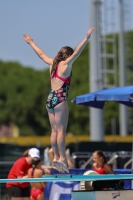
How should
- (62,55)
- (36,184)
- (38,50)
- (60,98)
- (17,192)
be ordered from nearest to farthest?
(60,98) < (62,55) < (38,50) < (36,184) < (17,192)

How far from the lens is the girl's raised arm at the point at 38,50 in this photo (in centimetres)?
1071

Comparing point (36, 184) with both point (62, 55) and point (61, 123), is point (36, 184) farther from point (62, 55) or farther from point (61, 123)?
point (62, 55)

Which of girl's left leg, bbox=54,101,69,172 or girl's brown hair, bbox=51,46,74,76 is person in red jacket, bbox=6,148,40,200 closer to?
girl's left leg, bbox=54,101,69,172

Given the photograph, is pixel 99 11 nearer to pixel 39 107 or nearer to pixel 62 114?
pixel 62 114

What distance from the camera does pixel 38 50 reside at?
10789 mm

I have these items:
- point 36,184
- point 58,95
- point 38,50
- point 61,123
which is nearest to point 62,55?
point 38,50

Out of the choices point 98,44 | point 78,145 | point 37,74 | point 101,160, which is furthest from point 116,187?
point 37,74

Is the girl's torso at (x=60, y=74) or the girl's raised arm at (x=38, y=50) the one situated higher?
the girl's raised arm at (x=38, y=50)

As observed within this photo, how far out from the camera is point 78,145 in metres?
22.3

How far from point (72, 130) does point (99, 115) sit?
45.3 metres

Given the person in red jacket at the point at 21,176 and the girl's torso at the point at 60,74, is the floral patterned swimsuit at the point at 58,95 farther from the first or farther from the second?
the person in red jacket at the point at 21,176

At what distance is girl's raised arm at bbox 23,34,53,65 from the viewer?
35.1 ft

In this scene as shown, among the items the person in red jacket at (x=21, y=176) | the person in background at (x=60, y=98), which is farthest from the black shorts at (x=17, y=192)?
the person in background at (x=60, y=98)

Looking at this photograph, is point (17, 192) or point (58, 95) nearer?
point (58, 95)
